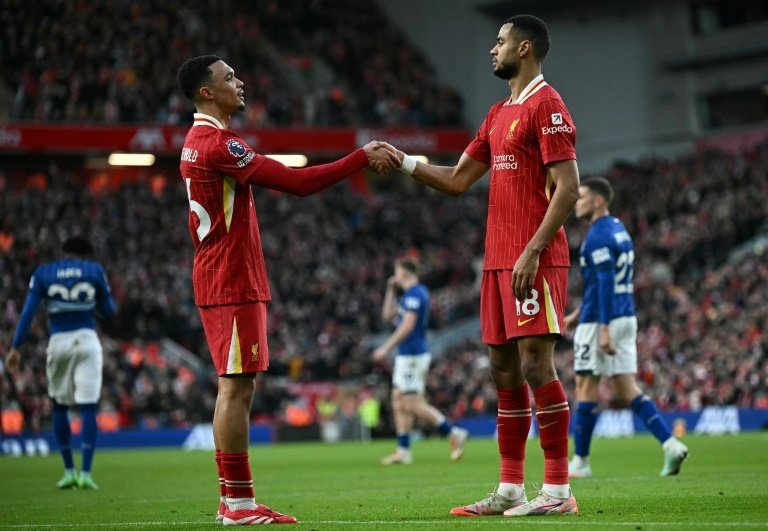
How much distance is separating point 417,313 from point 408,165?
940 cm

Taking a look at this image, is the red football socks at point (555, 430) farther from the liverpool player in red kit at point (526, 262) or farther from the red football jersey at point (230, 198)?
the red football jersey at point (230, 198)

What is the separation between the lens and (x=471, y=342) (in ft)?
112

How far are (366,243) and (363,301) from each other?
12.1 ft

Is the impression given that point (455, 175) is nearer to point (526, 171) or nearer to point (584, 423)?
point (526, 171)

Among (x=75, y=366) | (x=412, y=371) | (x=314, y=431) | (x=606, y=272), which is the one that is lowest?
(x=314, y=431)

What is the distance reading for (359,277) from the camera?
38.1 m

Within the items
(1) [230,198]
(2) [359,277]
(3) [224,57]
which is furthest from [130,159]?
(1) [230,198]

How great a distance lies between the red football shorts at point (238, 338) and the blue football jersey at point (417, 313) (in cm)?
978

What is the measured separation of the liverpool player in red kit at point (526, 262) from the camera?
7.39 metres

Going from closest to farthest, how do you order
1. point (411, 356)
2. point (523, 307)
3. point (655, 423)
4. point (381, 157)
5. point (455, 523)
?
point (455, 523)
point (523, 307)
point (381, 157)
point (655, 423)
point (411, 356)

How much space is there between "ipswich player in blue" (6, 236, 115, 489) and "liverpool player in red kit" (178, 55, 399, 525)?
543cm

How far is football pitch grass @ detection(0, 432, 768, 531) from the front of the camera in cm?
730

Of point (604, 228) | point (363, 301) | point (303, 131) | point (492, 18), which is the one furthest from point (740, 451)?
point (492, 18)

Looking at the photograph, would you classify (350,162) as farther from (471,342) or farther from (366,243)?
(366,243)
